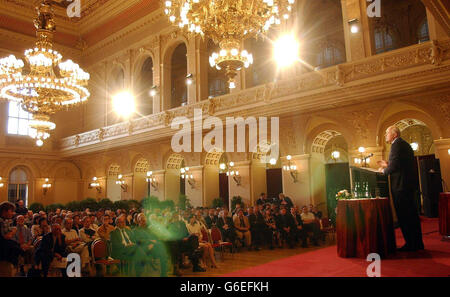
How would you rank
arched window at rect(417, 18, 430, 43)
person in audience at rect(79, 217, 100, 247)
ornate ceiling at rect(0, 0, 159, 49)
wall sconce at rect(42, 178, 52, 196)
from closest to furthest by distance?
person in audience at rect(79, 217, 100, 247), arched window at rect(417, 18, 430, 43), ornate ceiling at rect(0, 0, 159, 49), wall sconce at rect(42, 178, 52, 196)

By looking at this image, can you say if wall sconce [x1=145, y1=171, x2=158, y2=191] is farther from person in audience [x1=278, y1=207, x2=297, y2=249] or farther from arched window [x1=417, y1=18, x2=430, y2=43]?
arched window [x1=417, y1=18, x2=430, y2=43]

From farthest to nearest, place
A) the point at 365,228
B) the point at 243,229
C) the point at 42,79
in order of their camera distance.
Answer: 1. the point at 42,79
2. the point at 243,229
3. the point at 365,228

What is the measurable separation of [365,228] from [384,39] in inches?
558

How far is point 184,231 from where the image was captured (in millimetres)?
6848

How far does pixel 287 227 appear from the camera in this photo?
9.24 metres

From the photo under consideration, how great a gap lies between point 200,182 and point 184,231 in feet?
29.2

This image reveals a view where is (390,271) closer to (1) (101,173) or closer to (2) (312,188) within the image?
(2) (312,188)

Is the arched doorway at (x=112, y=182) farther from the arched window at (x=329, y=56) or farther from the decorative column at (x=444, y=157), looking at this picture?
the decorative column at (x=444, y=157)

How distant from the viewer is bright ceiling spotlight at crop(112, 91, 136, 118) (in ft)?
62.8

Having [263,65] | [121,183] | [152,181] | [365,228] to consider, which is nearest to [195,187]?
[152,181]

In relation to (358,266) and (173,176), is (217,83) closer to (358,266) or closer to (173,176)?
(173,176)

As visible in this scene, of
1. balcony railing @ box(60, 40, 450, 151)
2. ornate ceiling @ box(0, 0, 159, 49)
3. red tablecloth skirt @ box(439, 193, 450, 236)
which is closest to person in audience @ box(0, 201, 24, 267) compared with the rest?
red tablecloth skirt @ box(439, 193, 450, 236)

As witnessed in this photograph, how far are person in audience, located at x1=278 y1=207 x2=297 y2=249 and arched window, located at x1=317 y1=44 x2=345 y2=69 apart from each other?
10.4 metres
